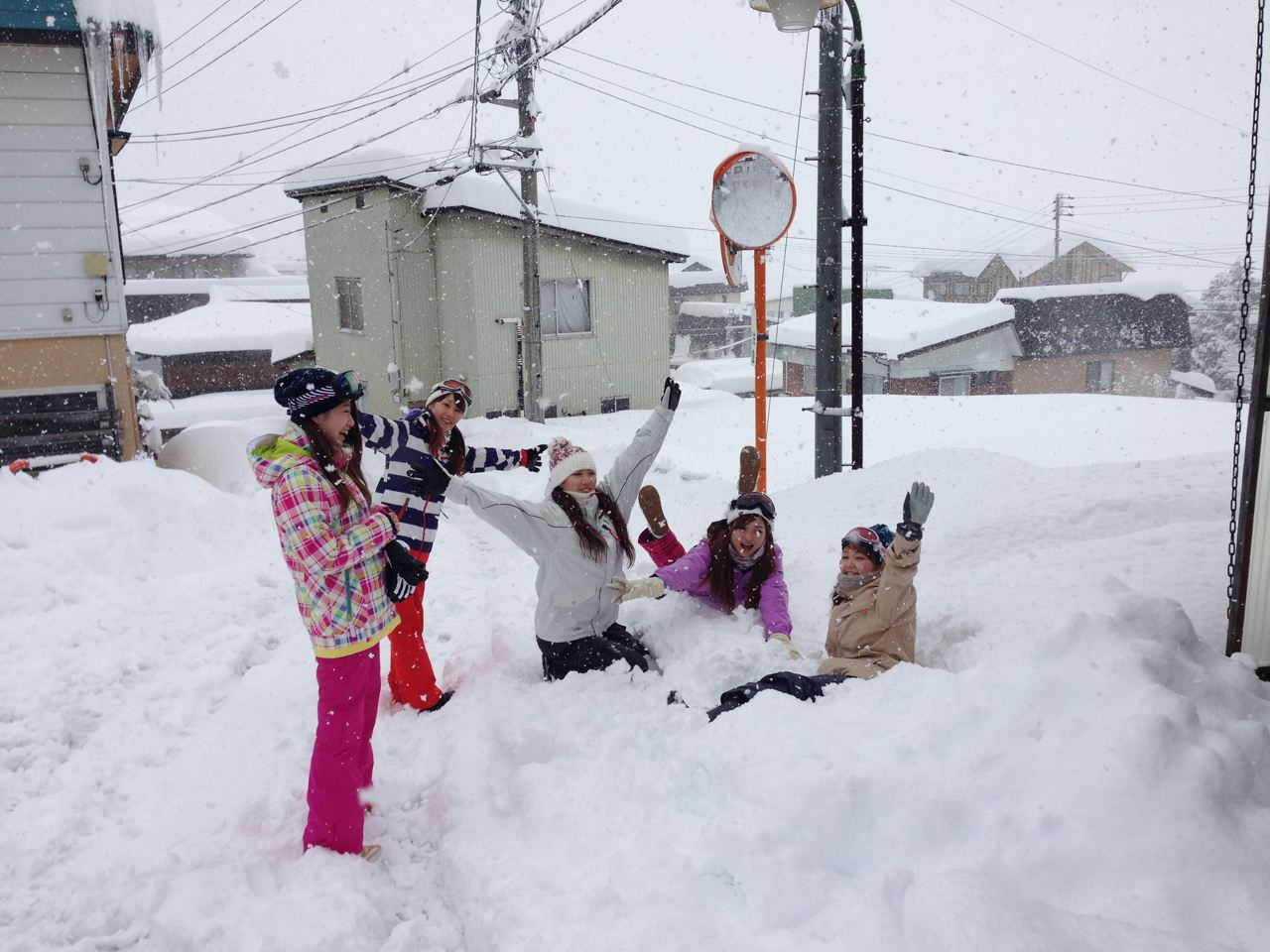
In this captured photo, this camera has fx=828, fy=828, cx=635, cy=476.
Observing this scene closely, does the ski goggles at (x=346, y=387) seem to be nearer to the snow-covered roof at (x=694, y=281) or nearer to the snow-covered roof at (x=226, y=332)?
the snow-covered roof at (x=226, y=332)

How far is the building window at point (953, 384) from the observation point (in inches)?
996

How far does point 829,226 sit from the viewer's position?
7371mm

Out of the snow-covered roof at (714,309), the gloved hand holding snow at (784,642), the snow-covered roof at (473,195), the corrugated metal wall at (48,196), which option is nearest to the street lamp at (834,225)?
the gloved hand holding snow at (784,642)

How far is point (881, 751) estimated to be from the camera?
9.09 ft

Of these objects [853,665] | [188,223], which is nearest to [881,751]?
[853,665]

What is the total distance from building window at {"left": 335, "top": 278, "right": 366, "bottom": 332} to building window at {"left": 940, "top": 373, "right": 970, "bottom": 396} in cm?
1686

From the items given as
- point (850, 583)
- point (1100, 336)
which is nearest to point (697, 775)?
point (850, 583)

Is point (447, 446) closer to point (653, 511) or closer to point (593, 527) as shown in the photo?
point (593, 527)

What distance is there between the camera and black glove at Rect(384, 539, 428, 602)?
129 inches

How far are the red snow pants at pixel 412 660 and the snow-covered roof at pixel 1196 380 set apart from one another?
2906 cm

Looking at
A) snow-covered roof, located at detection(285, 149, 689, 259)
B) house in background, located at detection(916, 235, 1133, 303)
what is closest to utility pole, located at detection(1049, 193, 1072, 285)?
house in background, located at detection(916, 235, 1133, 303)

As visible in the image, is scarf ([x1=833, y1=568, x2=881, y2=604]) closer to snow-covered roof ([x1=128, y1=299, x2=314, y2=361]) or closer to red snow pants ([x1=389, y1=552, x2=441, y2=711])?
red snow pants ([x1=389, y1=552, x2=441, y2=711])

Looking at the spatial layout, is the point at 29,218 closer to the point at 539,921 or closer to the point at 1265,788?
the point at 539,921

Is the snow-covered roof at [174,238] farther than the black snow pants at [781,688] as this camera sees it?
Yes
